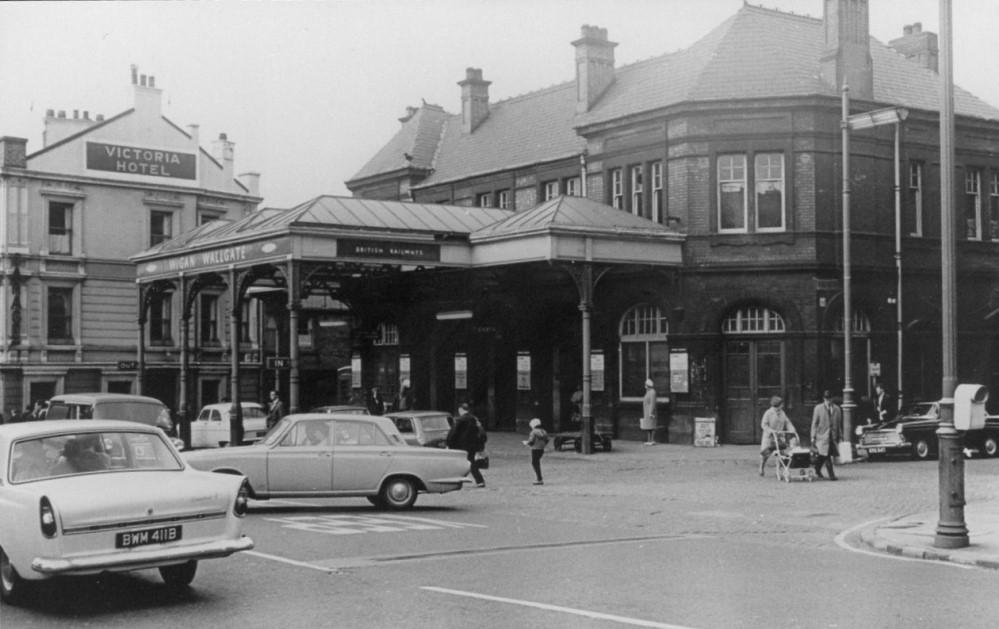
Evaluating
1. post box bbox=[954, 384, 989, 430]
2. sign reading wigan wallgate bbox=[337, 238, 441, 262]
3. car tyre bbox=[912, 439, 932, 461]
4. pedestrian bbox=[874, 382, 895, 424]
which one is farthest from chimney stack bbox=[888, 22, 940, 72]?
post box bbox=[954, 384, 989, 430]

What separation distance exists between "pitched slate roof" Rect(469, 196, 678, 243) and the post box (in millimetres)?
15521

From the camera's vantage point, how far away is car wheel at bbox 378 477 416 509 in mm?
17734

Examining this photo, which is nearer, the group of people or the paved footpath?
the paved footpath

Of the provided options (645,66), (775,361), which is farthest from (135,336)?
(775,361)

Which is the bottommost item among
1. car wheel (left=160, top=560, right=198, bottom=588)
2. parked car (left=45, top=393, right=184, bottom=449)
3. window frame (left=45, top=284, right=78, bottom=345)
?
car wheel (left=160, top=560, right=198, bottom=588)

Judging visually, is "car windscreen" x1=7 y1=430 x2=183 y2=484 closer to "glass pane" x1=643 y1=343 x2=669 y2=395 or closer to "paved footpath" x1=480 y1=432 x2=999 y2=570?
"paved footpath" x1=480 y1=432 x2=999 y2=570

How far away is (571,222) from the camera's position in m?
29.1

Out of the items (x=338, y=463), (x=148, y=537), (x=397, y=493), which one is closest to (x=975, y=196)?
(x=397, y=493)

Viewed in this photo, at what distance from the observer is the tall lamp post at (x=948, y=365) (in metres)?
13.5

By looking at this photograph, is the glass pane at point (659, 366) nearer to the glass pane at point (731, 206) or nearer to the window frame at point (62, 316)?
the glass pane at point (731, 206)

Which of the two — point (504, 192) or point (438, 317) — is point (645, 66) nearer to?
point (504, 192)

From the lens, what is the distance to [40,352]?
43562 millimetres

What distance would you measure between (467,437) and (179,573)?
1155cm

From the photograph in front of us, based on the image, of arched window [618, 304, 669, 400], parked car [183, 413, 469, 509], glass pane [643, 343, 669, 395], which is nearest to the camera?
parked car [183, 413, 469, 509]
